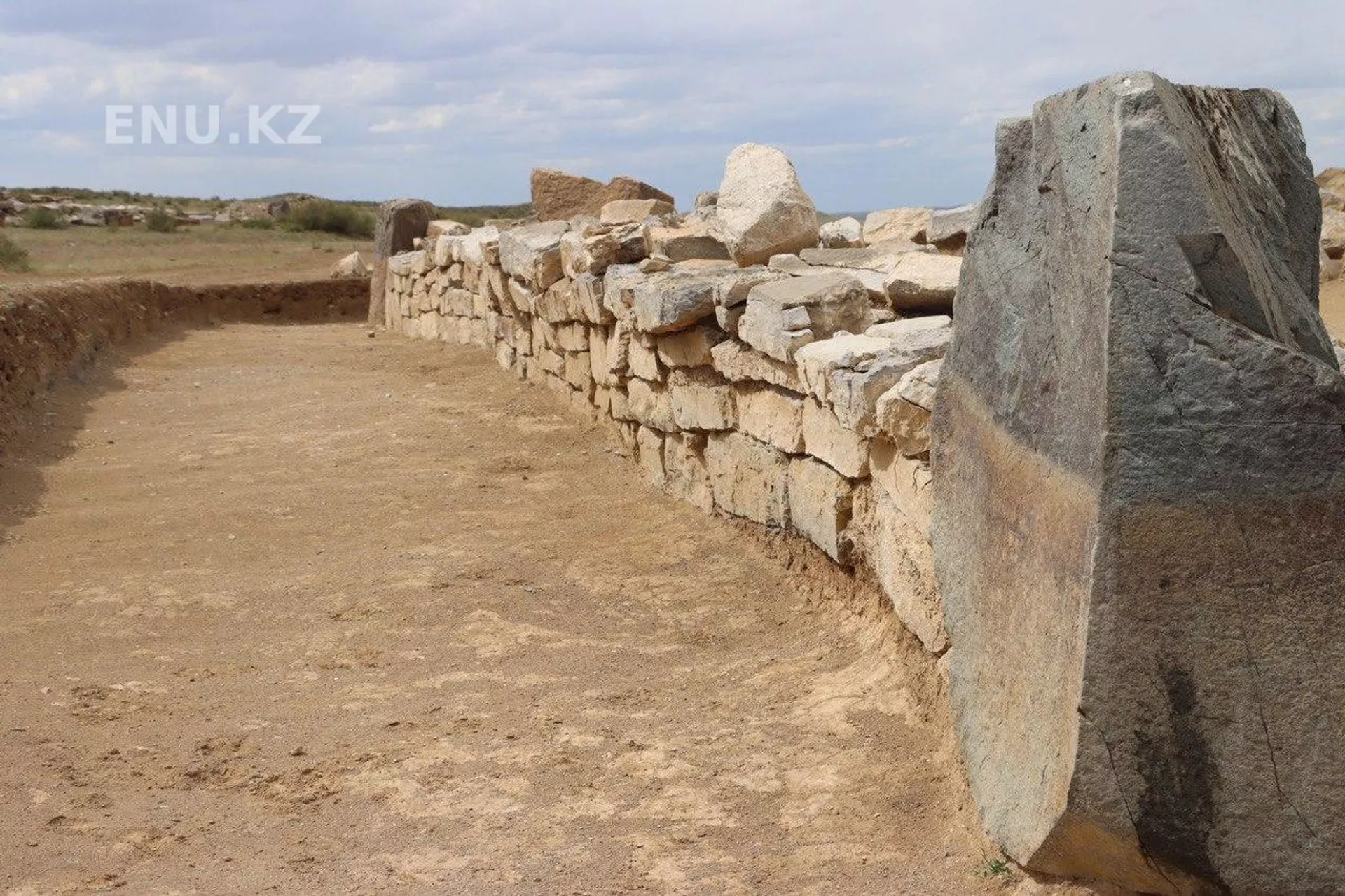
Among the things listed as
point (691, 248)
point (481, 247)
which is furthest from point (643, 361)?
point (481, 247)

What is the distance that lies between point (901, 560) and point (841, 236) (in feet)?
11.8

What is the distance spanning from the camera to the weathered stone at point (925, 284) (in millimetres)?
5098

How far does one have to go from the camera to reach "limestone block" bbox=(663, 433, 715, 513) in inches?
245

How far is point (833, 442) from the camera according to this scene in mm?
4703

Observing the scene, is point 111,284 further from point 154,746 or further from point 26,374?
point 154,746

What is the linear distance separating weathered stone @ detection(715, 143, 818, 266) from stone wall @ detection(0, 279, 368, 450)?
190 inches

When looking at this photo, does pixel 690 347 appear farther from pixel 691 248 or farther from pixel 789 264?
pixel 691 248

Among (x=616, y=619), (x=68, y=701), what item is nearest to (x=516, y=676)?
(x=616, y=619)

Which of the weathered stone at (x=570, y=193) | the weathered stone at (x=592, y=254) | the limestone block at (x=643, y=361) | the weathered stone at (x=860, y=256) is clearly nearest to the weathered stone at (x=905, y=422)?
the weathered stone at (x=860, y=256)

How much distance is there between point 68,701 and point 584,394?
14.4ft

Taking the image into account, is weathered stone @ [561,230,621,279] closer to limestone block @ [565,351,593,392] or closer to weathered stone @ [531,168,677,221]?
limestone block @ [565,351,593,392]

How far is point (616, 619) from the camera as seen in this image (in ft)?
16.6

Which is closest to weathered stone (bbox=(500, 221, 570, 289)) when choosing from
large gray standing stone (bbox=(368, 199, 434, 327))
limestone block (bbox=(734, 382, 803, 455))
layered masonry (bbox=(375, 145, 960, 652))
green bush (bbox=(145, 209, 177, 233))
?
layered masonry (bbox=(375, 145, 960, 652))

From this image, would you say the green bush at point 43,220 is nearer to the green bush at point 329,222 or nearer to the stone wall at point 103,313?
the green bush at point 329,222
